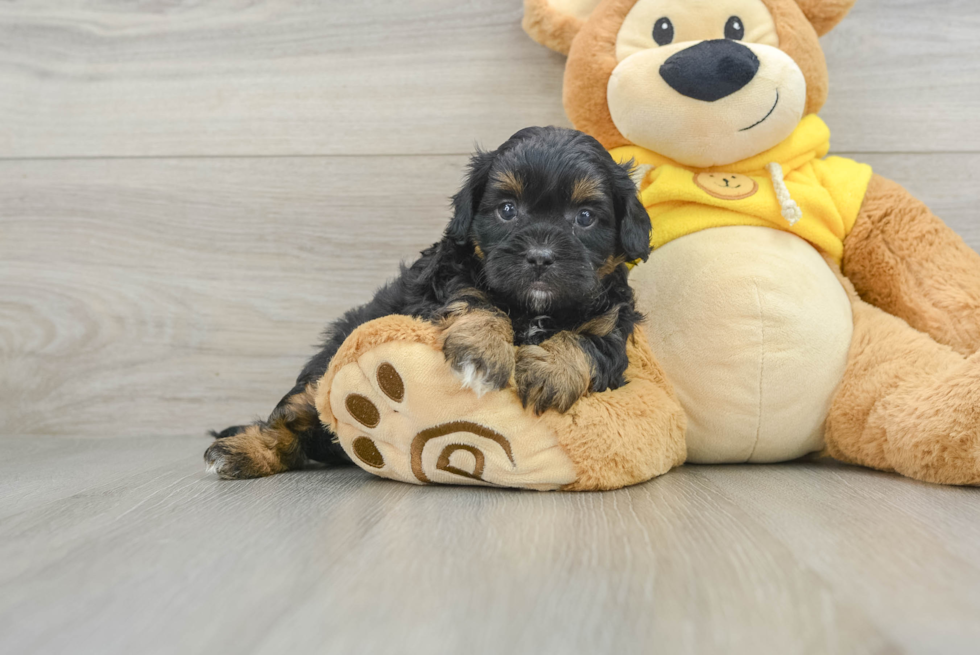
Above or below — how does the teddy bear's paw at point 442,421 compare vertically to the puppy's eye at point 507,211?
below

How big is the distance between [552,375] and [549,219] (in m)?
0.35

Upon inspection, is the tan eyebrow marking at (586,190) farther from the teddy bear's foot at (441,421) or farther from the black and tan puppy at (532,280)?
the teddy bear's foot at (441,421)

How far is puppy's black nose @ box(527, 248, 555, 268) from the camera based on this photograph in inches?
55.6

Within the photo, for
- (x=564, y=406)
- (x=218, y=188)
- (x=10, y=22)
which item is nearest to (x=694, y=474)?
(x=564, y=406)

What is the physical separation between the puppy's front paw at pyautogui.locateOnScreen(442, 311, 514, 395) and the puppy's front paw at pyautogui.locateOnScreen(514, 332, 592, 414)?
1.3 inches

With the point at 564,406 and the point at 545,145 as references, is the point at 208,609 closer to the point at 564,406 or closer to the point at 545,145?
the point at 564,406

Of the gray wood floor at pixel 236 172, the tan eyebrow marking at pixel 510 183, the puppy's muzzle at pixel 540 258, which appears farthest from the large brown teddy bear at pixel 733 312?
the tan eyebrow marking at pixel 510 183

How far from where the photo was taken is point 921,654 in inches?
29.6

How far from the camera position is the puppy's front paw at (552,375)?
1.40 metres

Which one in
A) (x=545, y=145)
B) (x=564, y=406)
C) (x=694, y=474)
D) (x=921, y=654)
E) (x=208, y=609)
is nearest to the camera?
(x=921, y=654)

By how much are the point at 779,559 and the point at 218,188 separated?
2.14 m

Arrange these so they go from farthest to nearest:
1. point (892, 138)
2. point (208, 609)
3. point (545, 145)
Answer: point (892, 138) → point (545, 145) → point (208, 609)

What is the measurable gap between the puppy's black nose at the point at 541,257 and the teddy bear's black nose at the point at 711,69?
621 millimetres

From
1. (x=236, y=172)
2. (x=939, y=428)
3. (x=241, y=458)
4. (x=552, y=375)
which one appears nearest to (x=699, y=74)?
(x=552, y=375)
